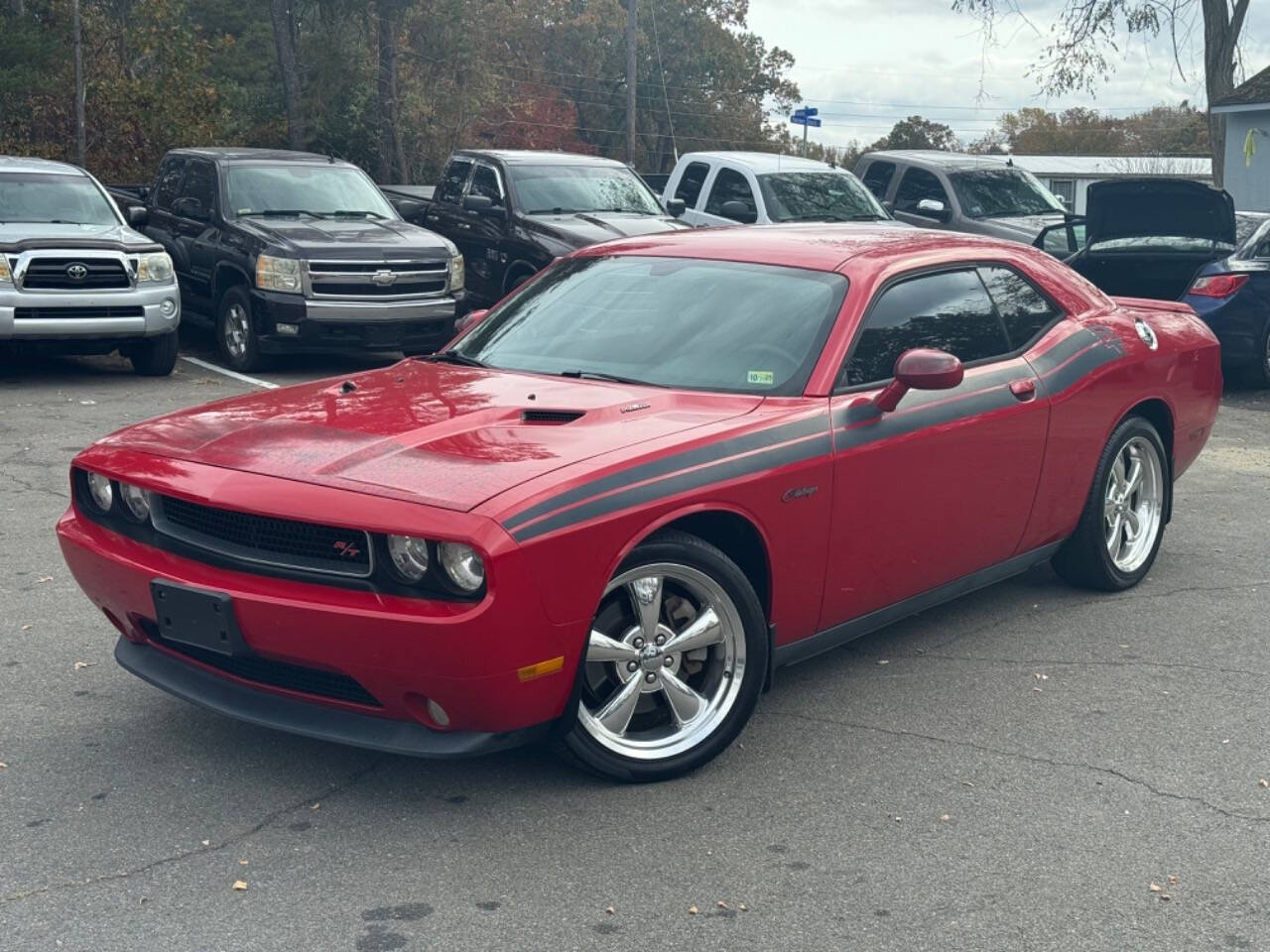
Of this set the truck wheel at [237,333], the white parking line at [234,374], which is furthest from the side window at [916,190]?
the white parking line at [234,374]

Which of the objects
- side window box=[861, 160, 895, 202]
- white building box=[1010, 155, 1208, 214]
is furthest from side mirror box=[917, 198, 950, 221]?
white building box=[1010, 155, 1208, 214]

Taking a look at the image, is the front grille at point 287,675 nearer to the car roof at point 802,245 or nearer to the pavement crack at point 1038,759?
the pavement crack at point 1038,759

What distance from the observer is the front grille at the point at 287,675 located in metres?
4.07

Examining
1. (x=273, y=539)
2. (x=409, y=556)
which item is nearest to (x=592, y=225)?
(x=273, y=539)

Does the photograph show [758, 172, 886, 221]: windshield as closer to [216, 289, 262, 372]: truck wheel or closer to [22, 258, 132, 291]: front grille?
[216, 289, 262, 372]: truck wheel

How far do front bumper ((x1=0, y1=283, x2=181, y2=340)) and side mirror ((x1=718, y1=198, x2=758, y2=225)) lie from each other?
5488 mm

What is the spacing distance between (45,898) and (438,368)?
2.46m

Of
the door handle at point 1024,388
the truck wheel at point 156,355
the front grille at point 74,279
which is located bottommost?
the truck wheel at point 156,355

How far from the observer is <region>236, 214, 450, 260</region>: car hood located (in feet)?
42.1

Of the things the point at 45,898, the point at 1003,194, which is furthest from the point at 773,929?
the point at 1003,194

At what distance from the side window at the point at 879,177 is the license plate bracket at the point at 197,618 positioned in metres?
15.1

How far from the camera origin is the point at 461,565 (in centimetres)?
389

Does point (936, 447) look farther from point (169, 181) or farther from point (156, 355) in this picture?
point (169, 181)

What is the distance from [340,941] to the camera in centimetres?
344
